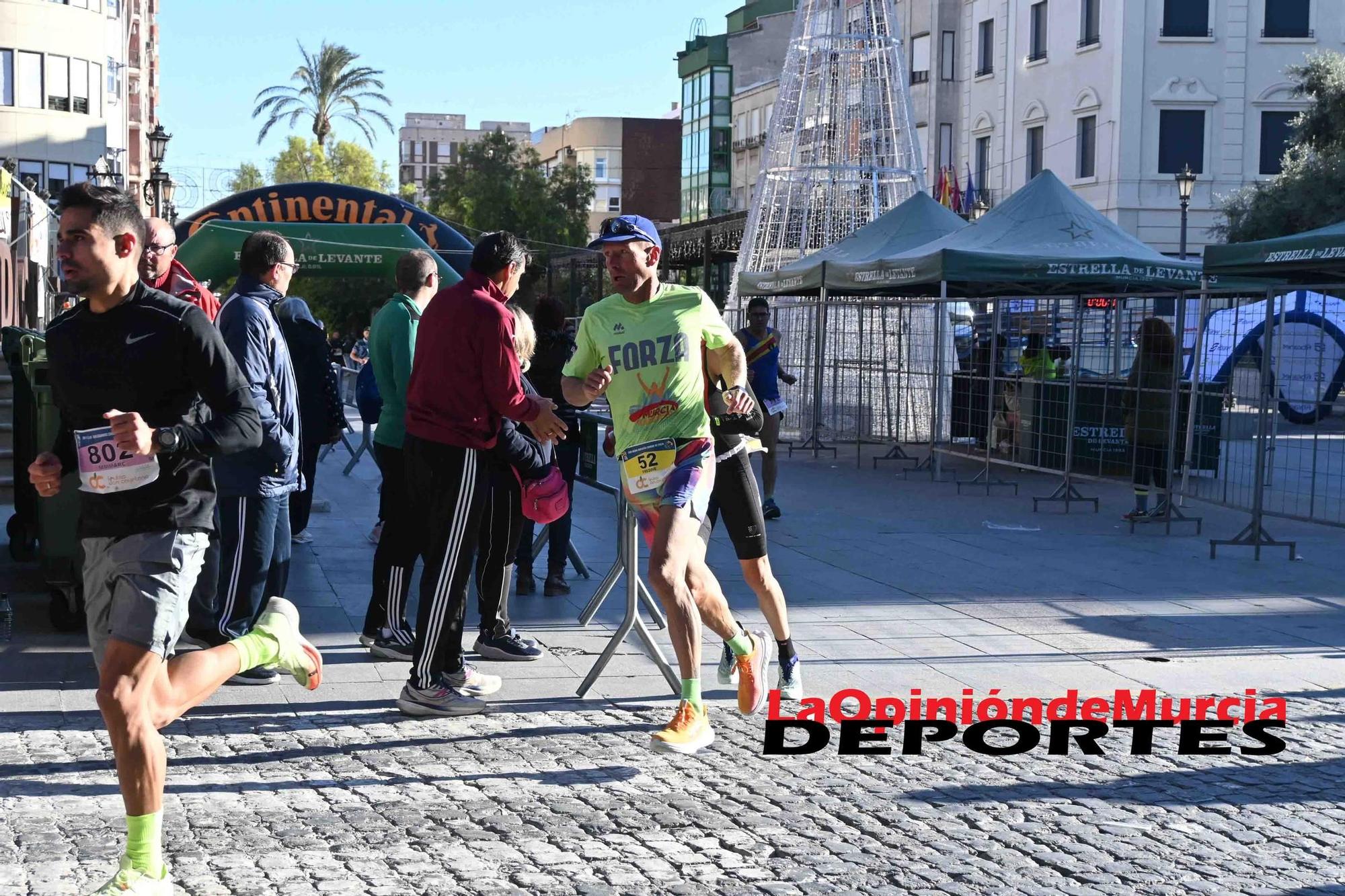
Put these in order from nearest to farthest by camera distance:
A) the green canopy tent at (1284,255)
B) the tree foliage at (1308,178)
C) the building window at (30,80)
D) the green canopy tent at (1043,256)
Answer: the green canopy tent at (1284,255) < the green canopy tent at (1043,256) < the tree foliage at (1308,178) < the building window at (30,80)

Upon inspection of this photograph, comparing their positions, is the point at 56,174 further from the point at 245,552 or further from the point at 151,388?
the point at 151,388

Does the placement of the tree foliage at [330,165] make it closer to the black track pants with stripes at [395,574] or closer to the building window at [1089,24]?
the building window at [1089,24]

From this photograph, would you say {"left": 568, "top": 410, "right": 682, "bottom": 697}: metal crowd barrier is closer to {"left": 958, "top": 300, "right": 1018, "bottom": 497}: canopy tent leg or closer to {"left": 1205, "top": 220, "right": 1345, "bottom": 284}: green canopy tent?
{"left": 1205, "top": 220, "right": 1345, "bottom": 284}: green canopy tent

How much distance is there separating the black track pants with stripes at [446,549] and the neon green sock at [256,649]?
1434mm

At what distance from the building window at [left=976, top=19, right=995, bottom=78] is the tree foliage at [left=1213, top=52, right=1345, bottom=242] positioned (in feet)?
36.0

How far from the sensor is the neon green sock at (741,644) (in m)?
6.07

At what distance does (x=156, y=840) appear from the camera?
411 centimetres

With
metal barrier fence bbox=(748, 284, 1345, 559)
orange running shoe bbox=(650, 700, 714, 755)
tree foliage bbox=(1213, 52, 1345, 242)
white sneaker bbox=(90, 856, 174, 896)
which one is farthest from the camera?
tree foliage bbox=(1213, 52, 1345, 242)

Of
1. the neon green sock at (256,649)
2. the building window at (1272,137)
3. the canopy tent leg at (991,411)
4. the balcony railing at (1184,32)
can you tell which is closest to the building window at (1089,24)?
the balcony railing at (1184,32)

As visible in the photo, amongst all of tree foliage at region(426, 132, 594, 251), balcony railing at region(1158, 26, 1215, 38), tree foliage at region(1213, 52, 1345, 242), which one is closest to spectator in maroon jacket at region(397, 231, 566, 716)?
tree foliage at region(1213, 52, 1345, 242)

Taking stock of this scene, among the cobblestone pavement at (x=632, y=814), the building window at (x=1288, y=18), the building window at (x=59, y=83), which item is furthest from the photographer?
the building window at (x=59, y=83)

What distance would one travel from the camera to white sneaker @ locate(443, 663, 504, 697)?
6.46 m

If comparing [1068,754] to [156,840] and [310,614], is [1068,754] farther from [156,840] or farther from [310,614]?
[310,614]

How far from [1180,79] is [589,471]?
3573 cm
